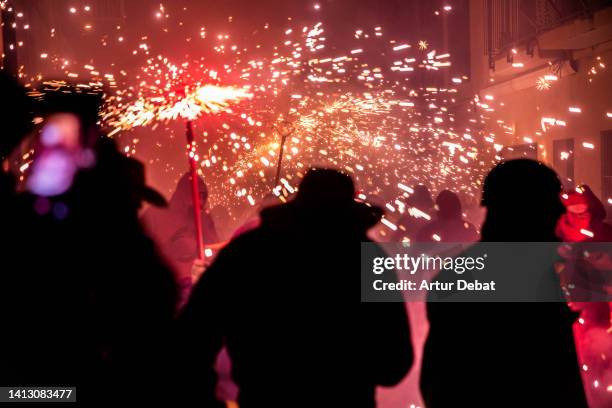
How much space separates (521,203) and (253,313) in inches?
50.2

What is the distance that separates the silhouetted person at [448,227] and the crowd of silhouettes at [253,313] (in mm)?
5082

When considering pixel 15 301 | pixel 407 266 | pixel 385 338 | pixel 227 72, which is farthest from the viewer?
pixel 407 266

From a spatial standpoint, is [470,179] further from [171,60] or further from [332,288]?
[332,288]

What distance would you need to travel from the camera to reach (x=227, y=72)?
208 inches

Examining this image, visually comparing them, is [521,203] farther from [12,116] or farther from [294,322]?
[12,116]

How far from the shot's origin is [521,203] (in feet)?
9.93

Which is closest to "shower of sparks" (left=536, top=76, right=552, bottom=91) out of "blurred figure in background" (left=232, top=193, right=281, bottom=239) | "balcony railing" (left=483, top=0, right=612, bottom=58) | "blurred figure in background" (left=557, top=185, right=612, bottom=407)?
"balcony railing" (left=483, top=0, right=612, bottom=58)

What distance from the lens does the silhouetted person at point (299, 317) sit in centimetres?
274

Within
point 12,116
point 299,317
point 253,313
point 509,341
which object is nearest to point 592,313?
point 509,341

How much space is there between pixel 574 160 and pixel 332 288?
542 inches

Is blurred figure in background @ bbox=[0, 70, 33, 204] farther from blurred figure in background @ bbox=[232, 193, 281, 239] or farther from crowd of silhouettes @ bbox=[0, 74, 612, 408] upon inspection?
blurred figure in background @ bbox=[232, 193, 281, 239]

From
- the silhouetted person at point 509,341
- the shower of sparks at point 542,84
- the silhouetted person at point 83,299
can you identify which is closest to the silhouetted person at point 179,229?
the silhouetted person at point 83,299

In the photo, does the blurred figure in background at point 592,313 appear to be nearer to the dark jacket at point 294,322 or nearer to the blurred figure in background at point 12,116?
the dark jacket at point 294,322

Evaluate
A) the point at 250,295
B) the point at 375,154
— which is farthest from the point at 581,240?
the point at 375,154
